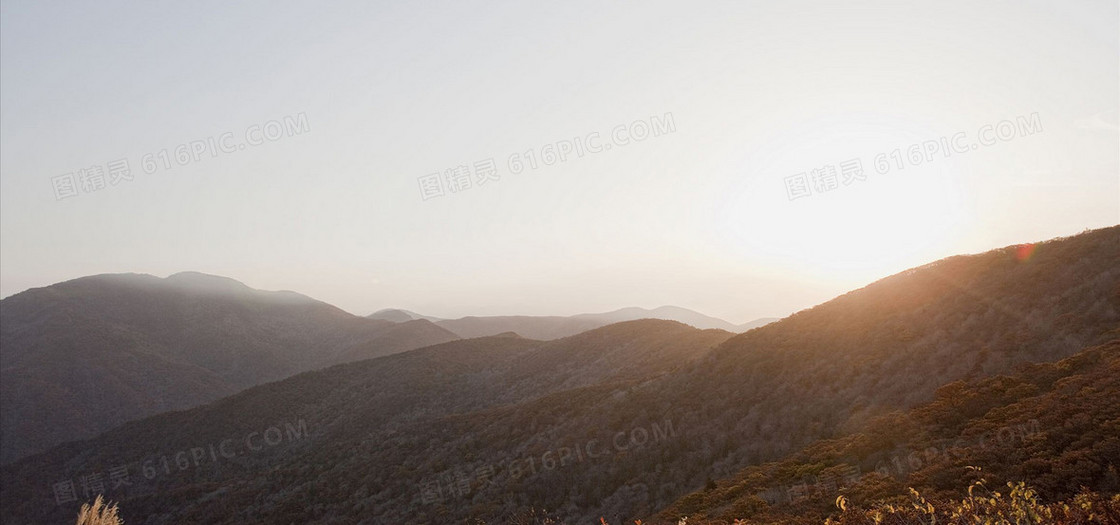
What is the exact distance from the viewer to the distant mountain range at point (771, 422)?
44.5ft

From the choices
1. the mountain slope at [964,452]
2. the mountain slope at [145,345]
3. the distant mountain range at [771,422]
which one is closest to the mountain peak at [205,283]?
the mountain slope at [145,345]

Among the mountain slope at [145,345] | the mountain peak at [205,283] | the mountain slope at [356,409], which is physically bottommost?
the mountain slope at [356,409]

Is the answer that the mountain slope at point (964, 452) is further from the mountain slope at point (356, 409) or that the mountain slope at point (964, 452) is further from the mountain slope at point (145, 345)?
the mountain slope at point (145, 345)

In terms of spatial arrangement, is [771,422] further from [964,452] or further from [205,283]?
[205,283]

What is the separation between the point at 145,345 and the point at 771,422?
4576 inches

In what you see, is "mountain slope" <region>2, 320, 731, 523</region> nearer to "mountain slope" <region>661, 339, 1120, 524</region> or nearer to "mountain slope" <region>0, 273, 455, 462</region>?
"mountain slope" <region>661, 339, 1120, 524</region>

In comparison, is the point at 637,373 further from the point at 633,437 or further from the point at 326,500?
the point at 326,500

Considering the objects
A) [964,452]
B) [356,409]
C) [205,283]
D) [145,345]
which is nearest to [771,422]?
[964,452]

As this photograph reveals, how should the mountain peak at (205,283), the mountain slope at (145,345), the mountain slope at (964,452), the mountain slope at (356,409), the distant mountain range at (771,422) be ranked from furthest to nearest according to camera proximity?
the mountain peak at (205,283), the mountain slope at (145,345), the mountain slope at (356,409), the distant mountain range at (771,422), the mountain slope at (964,452)

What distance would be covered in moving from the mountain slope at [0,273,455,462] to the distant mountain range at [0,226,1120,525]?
39.8m

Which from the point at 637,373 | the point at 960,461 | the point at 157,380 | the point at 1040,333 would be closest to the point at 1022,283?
the point at 1040,333

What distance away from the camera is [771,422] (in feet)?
68.9

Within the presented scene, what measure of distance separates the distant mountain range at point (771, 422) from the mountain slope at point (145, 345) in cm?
3979

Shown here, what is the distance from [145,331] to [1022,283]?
434 feet
